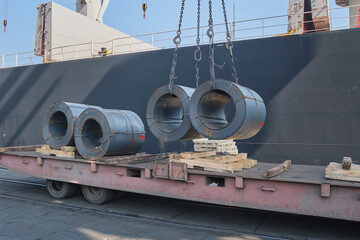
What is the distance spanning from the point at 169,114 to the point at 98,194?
2501 millimetres

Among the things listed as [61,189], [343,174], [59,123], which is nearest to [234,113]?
[343,174]

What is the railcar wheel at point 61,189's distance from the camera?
23.8 ft

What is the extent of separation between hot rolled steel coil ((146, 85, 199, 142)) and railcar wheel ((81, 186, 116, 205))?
1857 mm

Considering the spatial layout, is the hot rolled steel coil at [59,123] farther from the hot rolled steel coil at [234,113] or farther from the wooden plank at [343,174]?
the wooden plank at [343,174]

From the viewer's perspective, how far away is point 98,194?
6766 millimetres

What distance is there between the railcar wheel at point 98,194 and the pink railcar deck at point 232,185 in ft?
1.00

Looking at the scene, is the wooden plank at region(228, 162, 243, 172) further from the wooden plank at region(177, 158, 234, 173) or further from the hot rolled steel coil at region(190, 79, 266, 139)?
the hot rolled steel coil at region(190, 79, 266, 139)

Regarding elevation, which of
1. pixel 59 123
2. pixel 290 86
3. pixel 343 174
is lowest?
pixel 343 174

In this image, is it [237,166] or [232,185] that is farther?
[237,166]

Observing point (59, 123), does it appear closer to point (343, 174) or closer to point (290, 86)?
point (290, 86)

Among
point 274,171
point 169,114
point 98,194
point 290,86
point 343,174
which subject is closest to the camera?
point 343,174

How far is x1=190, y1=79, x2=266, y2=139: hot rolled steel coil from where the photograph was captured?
16.6ft

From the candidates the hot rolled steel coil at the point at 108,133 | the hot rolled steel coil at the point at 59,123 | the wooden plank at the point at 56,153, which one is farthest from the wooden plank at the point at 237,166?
the hot rolled steel coil at the point at 59,123

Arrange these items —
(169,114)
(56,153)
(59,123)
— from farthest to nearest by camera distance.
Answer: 1. (59,123)
2. (56,153)
3. (169,114)
